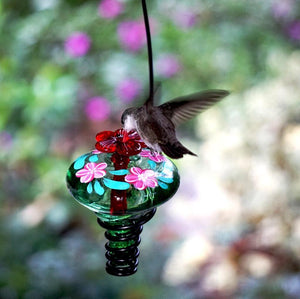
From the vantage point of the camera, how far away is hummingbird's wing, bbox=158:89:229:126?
129 cm

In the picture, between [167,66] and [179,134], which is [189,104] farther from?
[179,134]

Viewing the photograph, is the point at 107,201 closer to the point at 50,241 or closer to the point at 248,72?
the point at 50,241

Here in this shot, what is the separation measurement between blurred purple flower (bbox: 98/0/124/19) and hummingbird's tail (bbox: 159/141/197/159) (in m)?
1.98

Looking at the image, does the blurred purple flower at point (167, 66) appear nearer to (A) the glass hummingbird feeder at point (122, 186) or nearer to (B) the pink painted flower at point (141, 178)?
(A) the glass hummingbird feeder at point (122, 186)

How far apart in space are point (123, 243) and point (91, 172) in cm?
17

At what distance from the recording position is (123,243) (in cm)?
117

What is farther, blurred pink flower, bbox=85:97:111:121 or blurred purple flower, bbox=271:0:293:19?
blurred purple flower, bbox=271:0:293:19

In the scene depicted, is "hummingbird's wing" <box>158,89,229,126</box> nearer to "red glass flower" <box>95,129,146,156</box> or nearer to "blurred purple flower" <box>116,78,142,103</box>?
"red glass flower" <box>95,129,146,156</box>

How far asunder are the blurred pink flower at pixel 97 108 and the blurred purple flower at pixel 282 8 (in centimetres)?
116

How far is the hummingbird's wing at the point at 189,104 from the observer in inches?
50.9

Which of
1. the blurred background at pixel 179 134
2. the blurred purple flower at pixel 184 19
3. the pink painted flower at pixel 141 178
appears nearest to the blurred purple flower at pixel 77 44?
the blurred background at pixel 179 134

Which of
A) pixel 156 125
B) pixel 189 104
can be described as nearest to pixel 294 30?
pixel 189 104

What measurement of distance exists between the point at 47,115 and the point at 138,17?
30.8 inches

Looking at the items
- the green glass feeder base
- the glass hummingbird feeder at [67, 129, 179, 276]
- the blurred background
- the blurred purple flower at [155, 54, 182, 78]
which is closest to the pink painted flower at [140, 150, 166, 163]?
the glass hummingbird feeder at [67, 129, 179, 276]
